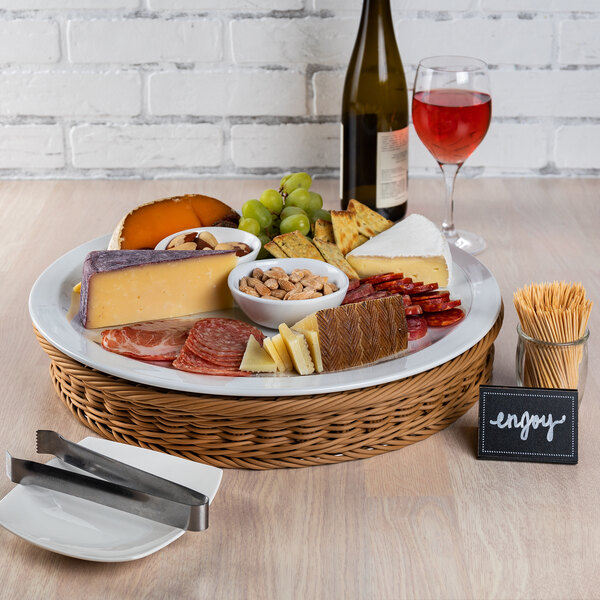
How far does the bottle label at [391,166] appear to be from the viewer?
159cm

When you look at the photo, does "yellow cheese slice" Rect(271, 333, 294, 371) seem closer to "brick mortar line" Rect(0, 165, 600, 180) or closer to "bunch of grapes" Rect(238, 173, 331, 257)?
"bunch of grapes" Rect(238, 173, 331, 257)

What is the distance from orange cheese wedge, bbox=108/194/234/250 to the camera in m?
1.28

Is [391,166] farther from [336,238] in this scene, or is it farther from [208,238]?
[208,238]

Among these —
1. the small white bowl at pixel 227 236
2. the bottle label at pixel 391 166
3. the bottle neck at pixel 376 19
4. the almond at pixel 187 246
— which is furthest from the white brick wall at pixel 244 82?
the almond at pixel 187 246

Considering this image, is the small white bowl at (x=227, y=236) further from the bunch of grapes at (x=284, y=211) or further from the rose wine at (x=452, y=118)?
the rose wine at (x=452, y=118)

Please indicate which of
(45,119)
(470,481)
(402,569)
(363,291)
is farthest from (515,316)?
(45,119)

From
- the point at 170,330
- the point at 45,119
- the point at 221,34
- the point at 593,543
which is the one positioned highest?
the point at 221,34

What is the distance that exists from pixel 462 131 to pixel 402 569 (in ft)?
2.84

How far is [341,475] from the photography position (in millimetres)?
933

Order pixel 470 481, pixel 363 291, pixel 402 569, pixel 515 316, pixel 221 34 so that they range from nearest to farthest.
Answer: pixel 402 569
pixel 470 481
pixel 363 291
pixel 515 316
pixel 221 34

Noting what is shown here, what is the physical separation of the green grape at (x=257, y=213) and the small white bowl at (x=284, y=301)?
0.20 m

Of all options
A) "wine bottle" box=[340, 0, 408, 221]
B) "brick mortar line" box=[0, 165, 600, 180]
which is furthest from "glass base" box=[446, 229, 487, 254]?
"brick mortar line" box=[0, 165, 600, 180]

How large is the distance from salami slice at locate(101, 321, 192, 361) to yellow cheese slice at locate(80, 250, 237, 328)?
0.11 feet

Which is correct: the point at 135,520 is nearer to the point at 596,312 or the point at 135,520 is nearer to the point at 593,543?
the point at 593,543
